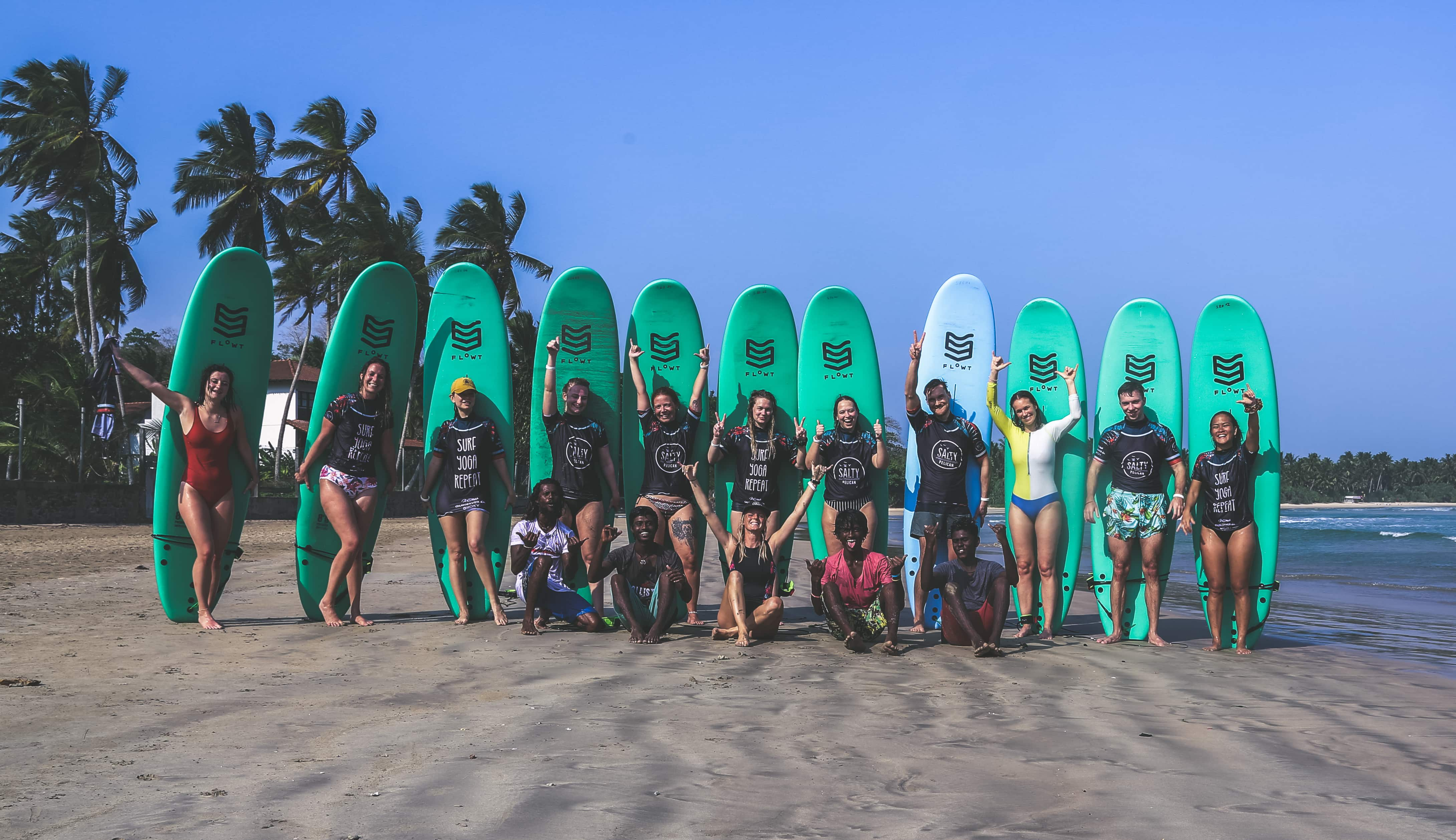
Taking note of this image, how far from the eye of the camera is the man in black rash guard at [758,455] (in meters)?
6.99

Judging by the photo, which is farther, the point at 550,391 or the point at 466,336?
the point at 466,336

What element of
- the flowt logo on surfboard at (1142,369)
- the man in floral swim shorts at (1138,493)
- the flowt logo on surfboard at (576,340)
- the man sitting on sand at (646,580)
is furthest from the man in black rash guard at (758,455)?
the flowt logo on surfboard at (1142,369)

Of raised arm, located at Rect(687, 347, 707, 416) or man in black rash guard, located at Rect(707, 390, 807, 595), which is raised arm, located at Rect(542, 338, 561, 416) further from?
man in black rash guard, located at Rect(707, 390, 807, 595)

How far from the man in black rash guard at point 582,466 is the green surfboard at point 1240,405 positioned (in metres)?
3.80

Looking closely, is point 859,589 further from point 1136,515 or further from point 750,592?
point 1136,515

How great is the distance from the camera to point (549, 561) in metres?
6.64

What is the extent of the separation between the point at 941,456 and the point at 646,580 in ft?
6.80

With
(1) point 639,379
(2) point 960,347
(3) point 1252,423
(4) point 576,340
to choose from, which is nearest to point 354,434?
(4) point 576,340

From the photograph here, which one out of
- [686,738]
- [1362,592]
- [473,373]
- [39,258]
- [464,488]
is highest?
[39,258]

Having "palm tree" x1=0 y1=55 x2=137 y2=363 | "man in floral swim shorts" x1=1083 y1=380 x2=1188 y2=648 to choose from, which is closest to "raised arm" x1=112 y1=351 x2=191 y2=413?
"man in floral swim shorts" x1=1083 y1=380 x2=1188 y2=648

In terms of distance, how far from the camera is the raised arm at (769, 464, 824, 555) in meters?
6.85

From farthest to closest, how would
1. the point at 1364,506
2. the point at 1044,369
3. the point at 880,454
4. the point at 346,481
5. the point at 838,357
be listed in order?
the point at 1364,506
the point at 838,357
the point at 1044,369
the point at 880,454
the point at 346,481

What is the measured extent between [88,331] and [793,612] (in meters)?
29.4

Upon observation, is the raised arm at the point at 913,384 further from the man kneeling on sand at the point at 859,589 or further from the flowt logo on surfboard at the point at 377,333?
the flowt logo on surfboard at the point at 377,333
